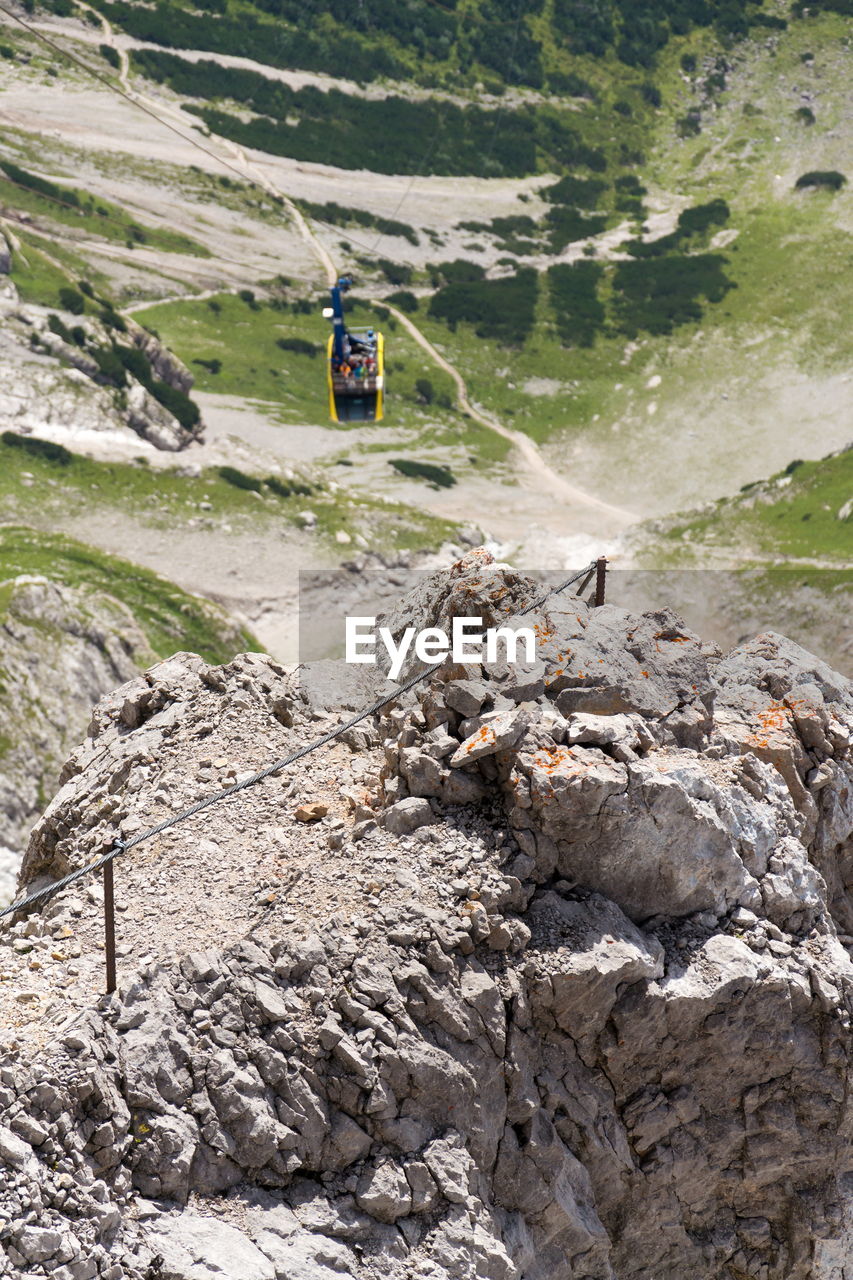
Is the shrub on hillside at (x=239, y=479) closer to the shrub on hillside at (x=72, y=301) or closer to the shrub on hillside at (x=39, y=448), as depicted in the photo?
the shrub on hillside at (x=39, y=448)

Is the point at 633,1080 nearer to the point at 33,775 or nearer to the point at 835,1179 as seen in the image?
the point at 835,1179

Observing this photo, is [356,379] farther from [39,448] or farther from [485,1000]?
[39,448]

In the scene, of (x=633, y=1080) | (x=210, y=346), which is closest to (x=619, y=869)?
(x=633, y=1080)

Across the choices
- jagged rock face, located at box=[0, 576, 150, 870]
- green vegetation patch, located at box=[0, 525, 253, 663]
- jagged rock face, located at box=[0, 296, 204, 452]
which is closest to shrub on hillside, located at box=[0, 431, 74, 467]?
jagged rock face, located at box=[0, 296, 204, 452]

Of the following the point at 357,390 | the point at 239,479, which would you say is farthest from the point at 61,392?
the point at 357,390

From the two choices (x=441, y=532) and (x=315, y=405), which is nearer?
(x=441, y=532)

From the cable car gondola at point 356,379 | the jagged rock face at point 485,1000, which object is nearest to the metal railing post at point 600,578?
the jagged rock face at point 485,1000
